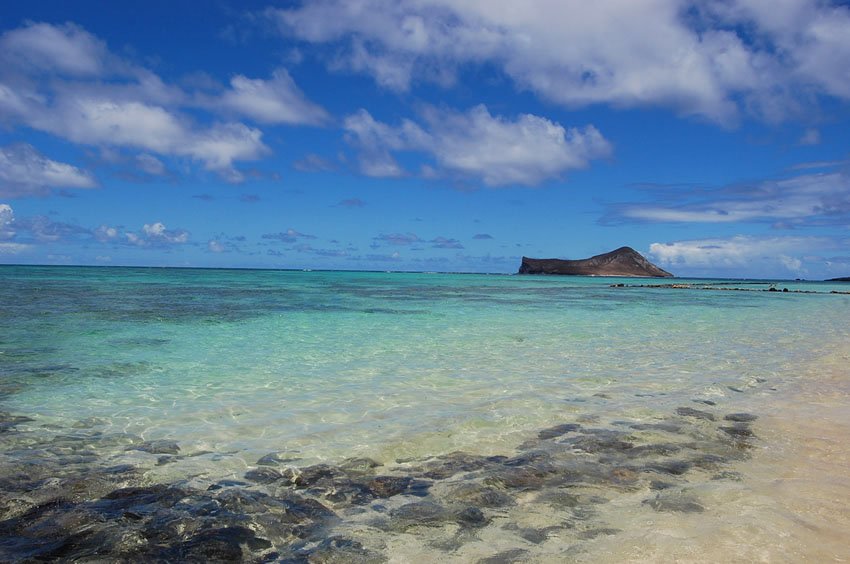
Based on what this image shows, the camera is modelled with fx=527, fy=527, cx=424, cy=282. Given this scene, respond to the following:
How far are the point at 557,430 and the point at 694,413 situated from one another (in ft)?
7.40

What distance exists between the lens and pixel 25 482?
15.7 ft

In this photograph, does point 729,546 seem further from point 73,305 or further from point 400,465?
point 73,305

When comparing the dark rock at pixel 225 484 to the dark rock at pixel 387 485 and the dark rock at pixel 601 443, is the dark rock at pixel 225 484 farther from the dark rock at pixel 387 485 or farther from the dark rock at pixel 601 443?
the dark rock at pixel 601 443

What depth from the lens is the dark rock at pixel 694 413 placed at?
7.22 metres

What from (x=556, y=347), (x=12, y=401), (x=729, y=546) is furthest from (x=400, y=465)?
(x=556, y=347)

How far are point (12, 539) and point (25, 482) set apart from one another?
4.19ft

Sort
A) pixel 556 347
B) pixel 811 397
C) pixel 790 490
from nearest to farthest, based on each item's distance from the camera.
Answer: pixel 790 490, pixel 811 397, pixel 556 347

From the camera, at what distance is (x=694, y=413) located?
7.44m

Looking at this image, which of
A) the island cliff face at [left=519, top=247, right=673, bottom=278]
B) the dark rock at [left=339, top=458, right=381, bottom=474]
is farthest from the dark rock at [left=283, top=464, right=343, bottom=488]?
the island cliff face at [left=519, top=247, right=673, bottom=278]

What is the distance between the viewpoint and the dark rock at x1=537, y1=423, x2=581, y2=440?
21.1 ft

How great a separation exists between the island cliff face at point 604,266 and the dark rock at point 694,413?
165m

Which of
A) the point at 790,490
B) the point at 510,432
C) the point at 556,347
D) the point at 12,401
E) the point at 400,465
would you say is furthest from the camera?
the point at 556,347

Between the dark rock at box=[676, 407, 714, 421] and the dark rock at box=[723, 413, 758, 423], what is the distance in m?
0.22

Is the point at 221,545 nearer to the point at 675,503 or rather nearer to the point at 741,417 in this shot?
the point at 675,503
